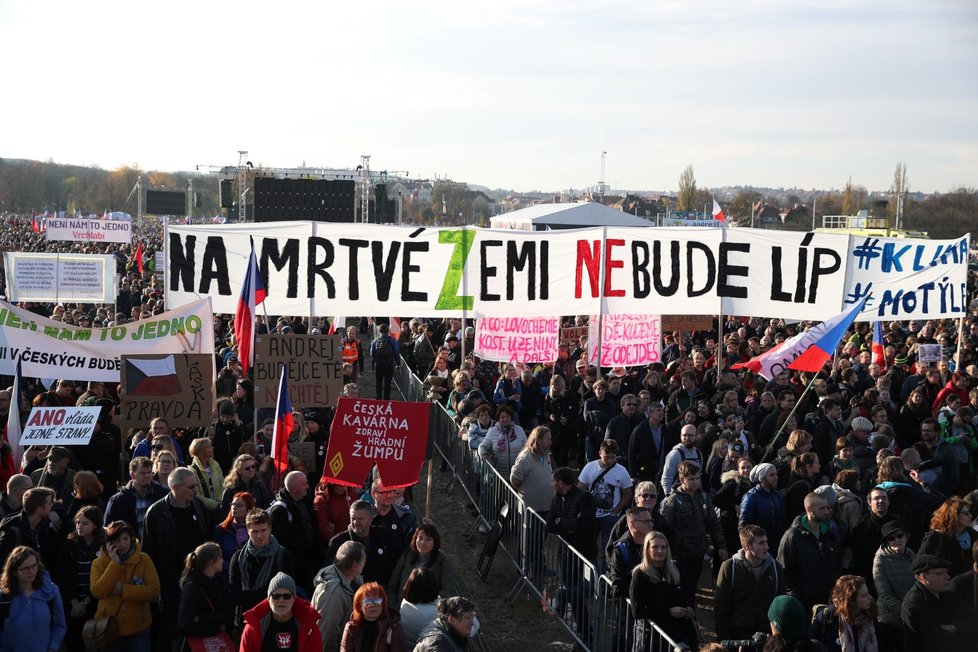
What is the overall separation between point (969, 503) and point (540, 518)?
352 centimetres

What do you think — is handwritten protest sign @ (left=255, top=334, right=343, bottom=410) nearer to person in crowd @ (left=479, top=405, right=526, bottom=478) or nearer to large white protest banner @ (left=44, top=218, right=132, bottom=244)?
person in crowd @ (left=479, top=405, right=526, bottom=478)

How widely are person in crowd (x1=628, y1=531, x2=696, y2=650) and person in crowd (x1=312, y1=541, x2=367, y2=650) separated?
1.82 metres

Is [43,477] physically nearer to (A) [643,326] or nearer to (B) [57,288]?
(A) [643,326]

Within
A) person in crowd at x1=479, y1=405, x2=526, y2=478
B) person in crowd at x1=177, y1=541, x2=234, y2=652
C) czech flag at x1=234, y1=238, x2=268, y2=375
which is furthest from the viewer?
czech flag at x1=234, y1=238, x2=268, y2=375

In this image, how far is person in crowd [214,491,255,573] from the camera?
7555 mm

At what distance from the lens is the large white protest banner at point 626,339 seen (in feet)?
50.2

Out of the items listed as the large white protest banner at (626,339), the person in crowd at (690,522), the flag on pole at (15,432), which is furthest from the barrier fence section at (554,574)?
the flag on pole at (15,432)

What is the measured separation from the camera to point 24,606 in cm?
627

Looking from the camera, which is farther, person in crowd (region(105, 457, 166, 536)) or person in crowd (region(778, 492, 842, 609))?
person in crowd (region(105, 457, 166, 536))

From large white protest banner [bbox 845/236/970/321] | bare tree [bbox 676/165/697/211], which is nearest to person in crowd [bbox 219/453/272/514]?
large white protest banner [bbox 845/236/970/321]

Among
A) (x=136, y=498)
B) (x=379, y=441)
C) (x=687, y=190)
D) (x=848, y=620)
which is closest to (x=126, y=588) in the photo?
(x=136, y=498)

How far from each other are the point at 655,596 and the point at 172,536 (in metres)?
3.55

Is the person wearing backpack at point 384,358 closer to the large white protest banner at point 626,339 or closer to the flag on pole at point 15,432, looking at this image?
the large white protest banner at point 626,339

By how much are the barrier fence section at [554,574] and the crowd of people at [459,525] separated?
0.13m
